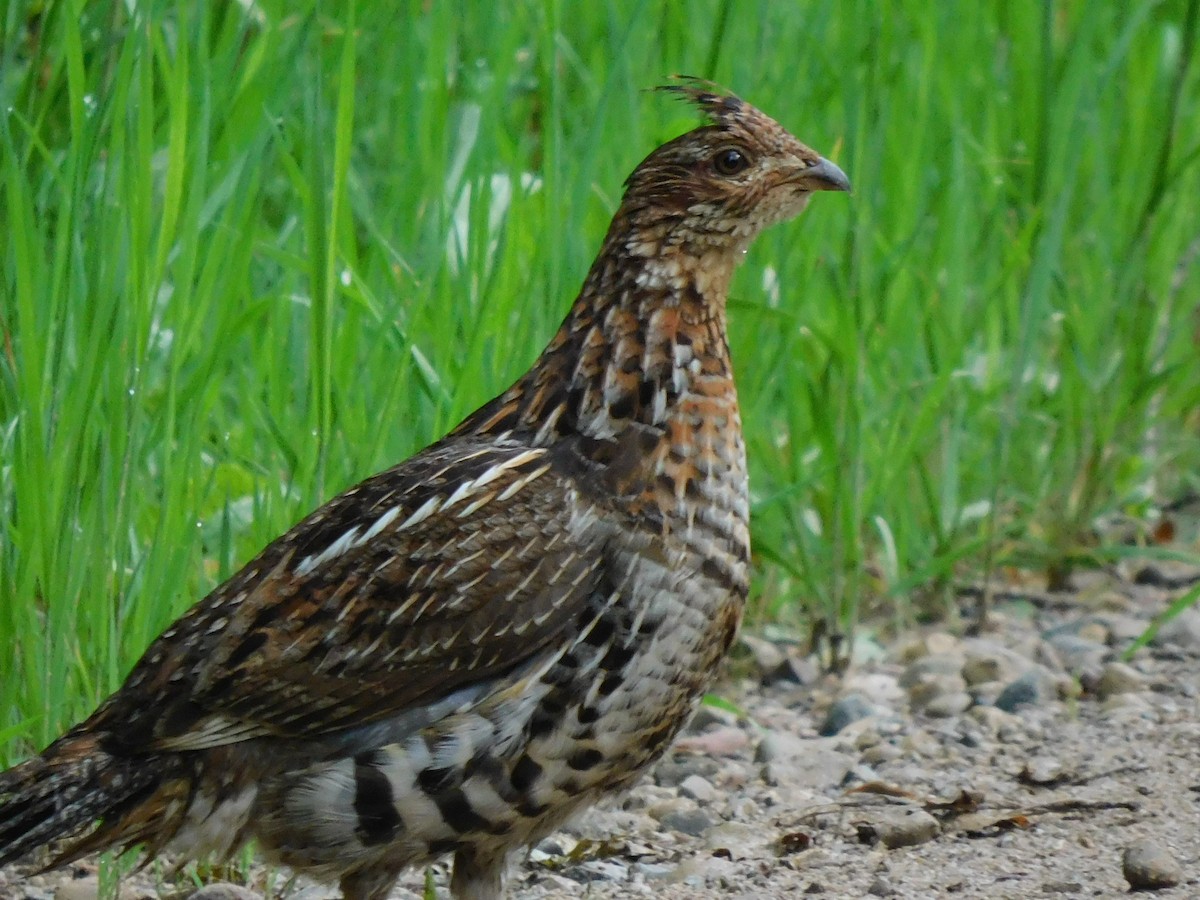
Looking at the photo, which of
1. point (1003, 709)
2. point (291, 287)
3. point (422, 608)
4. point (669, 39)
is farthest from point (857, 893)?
point (669, 39)

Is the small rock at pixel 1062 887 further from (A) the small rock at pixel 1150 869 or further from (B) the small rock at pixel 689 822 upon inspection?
(B) the small rock at pixel 689 822

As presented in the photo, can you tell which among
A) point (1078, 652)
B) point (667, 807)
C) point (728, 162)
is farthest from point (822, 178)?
point (1078, 652)

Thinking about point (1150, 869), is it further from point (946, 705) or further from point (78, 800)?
point (78, 800)

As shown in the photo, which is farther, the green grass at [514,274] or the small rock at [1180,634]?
the small rock at [1180,634]

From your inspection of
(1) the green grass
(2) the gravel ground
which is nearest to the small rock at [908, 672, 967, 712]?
(2) the gravel ground

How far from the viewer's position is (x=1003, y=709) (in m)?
5.59

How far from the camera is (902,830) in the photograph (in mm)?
4543

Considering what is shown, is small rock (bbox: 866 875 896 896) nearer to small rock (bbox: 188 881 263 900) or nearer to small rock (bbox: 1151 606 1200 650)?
small rock (bbox: 188 881 263 900)

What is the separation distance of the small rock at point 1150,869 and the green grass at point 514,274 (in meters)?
1.55

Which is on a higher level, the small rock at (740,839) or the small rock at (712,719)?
the small rock at (740,839)

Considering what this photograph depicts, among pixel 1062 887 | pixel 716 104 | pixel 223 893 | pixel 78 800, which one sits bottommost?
pixel 223 893

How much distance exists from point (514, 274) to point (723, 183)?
0.76 meters

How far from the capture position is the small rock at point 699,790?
4.98 m

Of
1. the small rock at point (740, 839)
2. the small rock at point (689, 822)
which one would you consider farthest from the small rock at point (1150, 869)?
the small rock at point (689, 822)
